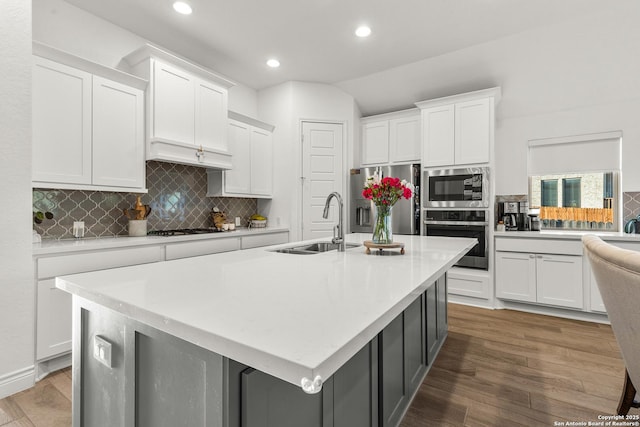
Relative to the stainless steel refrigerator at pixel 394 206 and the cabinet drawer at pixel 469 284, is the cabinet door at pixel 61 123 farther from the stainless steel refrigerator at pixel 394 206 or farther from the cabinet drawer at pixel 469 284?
the cabinet drawer at pixel 469 284

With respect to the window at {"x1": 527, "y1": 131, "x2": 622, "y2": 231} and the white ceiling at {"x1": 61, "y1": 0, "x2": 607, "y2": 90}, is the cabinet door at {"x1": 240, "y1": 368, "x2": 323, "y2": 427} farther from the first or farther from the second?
the window at {"x1": 527, "y1": 131, "x2": 622, "y2": 231}

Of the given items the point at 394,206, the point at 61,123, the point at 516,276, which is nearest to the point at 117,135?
the point at 61,123

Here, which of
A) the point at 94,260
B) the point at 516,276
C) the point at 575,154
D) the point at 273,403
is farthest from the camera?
the point at 575,154

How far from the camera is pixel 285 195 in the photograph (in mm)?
4426

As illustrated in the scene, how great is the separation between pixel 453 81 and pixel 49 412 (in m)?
4.79

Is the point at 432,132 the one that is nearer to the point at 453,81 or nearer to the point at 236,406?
the point at 453,81

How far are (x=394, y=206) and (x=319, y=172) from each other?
3.79 feet

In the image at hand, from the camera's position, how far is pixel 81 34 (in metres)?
2.76

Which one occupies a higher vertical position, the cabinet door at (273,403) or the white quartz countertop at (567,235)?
the white quartz countertop at (567,235)

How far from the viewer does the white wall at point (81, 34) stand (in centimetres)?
253

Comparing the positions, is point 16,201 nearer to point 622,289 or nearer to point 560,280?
point 622,289

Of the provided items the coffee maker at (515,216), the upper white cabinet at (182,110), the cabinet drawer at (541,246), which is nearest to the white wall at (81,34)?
the upper white cabinet at (182,110)

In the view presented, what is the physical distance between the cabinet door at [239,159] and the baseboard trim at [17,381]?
7.55 feet

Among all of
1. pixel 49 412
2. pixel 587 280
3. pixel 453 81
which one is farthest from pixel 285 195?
pixel 587 280
